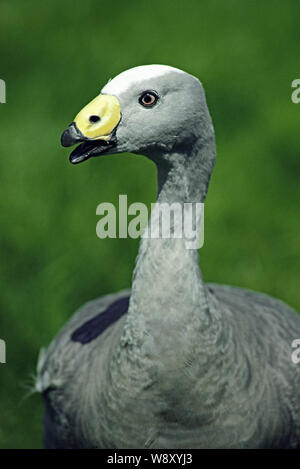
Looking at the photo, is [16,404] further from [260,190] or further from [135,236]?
[260,190]

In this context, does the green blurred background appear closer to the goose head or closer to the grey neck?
the grey neck

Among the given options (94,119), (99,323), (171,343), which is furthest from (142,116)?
(99,323)

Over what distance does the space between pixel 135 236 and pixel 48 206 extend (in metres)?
0.78

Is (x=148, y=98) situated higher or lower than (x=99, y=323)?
higher

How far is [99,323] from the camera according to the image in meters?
2.97

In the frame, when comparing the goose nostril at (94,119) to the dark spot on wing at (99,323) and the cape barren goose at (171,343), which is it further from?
the dark spot on wing at (99,323)

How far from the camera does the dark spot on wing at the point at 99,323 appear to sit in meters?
2.89

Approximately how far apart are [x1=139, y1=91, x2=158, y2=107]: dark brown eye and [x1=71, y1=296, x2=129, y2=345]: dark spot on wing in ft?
3.57

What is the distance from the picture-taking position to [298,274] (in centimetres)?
454

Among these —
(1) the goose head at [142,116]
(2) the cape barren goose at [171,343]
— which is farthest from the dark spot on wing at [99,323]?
(1) the goose head at [142,116]

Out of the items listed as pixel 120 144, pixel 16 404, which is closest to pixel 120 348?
pixel 120 144

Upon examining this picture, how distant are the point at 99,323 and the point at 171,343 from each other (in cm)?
74

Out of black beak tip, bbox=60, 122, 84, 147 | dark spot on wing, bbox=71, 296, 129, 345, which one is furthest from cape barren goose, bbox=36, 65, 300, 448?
dark spot on wing, bbox=71, 296, 129, 345

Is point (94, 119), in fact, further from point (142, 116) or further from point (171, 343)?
point (171, 343)
